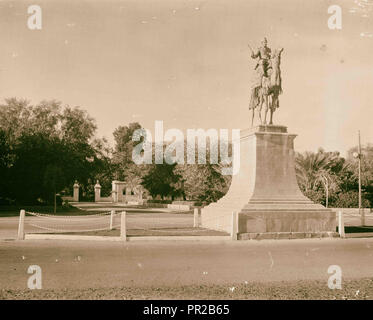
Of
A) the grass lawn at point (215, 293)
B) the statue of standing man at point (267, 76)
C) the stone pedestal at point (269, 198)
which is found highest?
the statue of standing man at point (267, 76)

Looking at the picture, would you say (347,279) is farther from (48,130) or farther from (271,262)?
(48,130)

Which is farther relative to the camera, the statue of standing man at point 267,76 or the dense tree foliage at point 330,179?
the dense tree foliage at point 330,179

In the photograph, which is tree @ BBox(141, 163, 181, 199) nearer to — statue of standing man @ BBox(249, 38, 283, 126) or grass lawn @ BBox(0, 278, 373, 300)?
statue of standing man @ BBox(249, 38, 283, 126)

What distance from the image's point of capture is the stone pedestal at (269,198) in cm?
1641

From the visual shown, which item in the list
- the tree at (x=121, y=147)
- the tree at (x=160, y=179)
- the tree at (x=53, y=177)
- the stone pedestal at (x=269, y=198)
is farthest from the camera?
the tree at (x=121, y=147)

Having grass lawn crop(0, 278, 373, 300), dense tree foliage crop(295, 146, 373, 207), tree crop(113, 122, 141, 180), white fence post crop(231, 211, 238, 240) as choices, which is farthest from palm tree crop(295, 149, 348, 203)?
tree crop(113, 122, 141, 180)

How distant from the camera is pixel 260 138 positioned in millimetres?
17812

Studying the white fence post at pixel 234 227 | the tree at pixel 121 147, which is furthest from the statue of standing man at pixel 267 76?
the tree at pixel 121 147

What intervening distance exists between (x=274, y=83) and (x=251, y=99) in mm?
1194

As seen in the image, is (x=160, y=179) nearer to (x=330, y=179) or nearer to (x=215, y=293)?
(x=330, y=179)

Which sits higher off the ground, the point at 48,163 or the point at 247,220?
the point at 48,163

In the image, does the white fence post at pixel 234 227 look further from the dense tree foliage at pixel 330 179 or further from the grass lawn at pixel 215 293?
the dense tree foliage at pixel 330 179

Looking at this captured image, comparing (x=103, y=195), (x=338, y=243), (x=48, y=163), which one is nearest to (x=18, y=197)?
(x=48, y=163)
